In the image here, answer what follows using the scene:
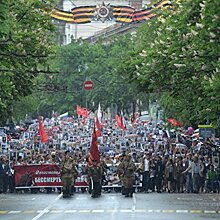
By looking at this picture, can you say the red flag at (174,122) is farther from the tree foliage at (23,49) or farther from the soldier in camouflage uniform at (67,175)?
the soldier in camouflage uniform at (67,175)

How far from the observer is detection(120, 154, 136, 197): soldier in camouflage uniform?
3916cm

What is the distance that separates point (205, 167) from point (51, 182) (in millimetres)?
5697

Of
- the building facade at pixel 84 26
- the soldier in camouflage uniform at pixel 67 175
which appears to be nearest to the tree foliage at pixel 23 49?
the soldier in camouflage uniform at pixel 67 175

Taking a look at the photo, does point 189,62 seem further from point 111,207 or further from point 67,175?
point 67,175

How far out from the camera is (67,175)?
39312 mm

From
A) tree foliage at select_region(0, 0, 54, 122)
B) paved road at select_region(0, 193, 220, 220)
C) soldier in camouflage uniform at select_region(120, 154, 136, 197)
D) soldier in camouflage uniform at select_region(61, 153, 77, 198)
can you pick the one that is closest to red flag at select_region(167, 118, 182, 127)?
tree foliage at select_region(0, 0, 54, 122)

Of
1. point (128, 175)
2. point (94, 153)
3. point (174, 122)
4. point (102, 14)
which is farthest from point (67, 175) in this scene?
point (102, 14)

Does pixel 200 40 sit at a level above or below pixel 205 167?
above

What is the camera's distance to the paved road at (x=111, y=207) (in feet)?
100

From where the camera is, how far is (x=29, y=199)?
1517 inches

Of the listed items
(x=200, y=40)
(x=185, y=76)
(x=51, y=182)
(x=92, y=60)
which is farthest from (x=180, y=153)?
(x=92, y=60)

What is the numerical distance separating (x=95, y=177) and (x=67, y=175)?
94 centimetres

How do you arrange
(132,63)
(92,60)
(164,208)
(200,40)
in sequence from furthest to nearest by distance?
(92,60) → (132,63) → (164,208) → (200,40)

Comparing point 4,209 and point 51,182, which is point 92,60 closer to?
point 51,182
